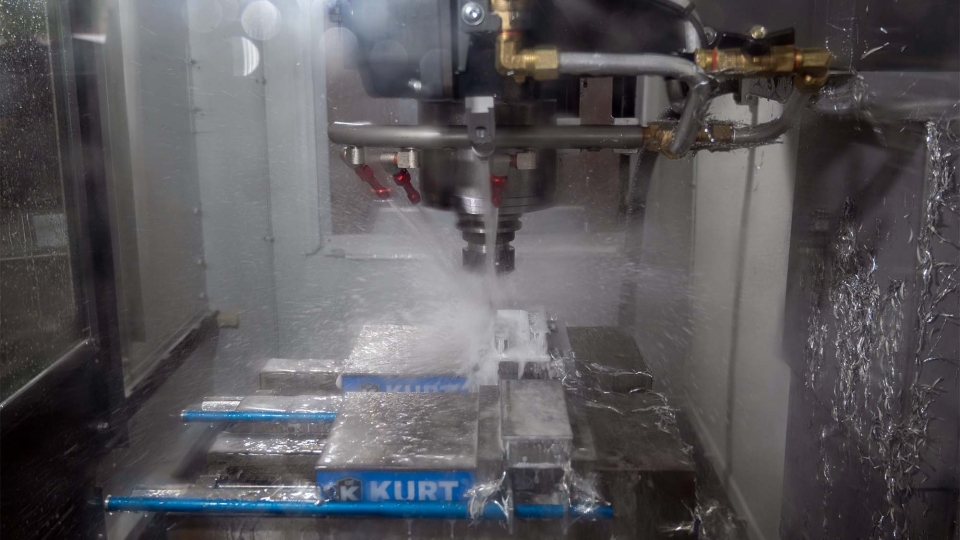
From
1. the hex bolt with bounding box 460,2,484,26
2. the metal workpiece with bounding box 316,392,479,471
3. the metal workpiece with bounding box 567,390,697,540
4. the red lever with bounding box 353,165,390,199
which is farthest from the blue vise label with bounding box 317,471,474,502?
the hex bolt with bounding box 460,2,484,26

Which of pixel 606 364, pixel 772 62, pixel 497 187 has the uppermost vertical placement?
pixel 772 62

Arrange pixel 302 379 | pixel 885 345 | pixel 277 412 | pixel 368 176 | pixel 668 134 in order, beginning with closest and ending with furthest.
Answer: pixel 885 345 → pixel 668 134 → pixel 368 176 → pixel 277 412 → pixel 302 379

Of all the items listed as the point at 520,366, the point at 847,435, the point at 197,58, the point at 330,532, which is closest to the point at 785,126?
the point at 847,435

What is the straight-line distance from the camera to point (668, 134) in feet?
2.61

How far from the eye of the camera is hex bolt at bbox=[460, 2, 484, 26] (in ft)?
2.25

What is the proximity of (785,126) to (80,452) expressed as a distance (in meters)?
1.05

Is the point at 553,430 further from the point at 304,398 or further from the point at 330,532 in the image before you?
the point at 304,398

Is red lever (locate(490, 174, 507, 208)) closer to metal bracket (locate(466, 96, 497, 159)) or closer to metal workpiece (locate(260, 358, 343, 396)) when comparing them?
metal bracket (locate(466, 96, 497, 159))

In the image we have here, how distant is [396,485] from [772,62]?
611 mm

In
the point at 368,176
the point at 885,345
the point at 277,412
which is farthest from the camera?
the point at 277,412

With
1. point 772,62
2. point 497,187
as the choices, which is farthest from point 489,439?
point 772,62

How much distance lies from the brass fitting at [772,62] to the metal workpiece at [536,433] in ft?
1.40

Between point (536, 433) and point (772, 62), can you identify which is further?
point (536, 433)

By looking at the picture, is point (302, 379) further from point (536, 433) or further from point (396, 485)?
Answer: point (536, 433)
